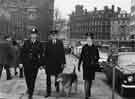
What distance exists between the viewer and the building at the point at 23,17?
47.4 meters

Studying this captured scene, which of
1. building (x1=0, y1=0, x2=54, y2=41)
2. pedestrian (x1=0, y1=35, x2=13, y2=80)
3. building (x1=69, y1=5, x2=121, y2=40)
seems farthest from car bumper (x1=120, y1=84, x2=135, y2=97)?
building (x1=69, y1=5, x2=121, y2=40)

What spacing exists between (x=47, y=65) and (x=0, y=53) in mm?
3437

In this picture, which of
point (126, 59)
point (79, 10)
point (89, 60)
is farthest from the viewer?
point (79, 10)

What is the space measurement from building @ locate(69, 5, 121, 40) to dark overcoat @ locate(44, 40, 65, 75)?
93.4 meters

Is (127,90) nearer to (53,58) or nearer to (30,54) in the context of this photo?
(53,58)

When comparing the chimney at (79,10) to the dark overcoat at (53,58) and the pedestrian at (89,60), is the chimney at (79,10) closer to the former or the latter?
the dark overcoat at (53,58)

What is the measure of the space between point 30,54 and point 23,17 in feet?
148

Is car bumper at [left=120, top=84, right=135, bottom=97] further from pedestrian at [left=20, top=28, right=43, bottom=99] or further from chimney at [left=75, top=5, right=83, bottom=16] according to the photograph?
Answer: chimney at [left=75, top=5, right=83, bottom=16]

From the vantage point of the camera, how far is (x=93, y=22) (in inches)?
4370

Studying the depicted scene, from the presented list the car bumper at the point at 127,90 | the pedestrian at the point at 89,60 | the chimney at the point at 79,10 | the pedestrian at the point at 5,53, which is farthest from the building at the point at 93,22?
the pedestrian at the point at 89,60

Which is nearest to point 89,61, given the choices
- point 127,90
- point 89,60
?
point 89,60

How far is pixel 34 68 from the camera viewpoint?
9141mm

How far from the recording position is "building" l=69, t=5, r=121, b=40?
10688cm

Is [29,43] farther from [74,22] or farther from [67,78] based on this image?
[74,22]
